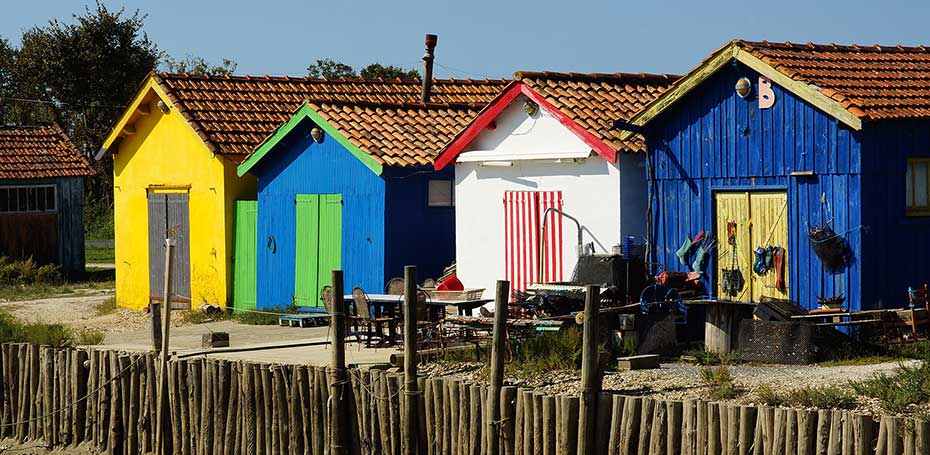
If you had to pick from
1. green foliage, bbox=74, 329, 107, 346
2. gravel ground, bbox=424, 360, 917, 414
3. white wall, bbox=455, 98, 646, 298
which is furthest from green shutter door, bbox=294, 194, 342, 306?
gravel ground, bbox=424, 360, 917, 414

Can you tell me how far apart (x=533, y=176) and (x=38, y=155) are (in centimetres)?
1771

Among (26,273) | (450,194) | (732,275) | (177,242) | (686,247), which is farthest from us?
(26,273)

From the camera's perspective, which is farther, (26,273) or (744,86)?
(26,273)

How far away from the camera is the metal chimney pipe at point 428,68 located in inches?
1091

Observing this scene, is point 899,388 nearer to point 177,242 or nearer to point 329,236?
point 329,236

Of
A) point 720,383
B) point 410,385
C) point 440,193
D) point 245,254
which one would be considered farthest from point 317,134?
point 720,383

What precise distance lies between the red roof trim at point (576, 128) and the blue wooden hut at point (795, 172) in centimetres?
37

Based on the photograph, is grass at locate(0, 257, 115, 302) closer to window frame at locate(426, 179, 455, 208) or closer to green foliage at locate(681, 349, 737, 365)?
window frame at locate(426, 179, 455, 208)

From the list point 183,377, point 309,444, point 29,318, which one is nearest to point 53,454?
point 183,377

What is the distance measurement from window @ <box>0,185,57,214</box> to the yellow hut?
6034 millimetres

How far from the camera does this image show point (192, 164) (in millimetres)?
26156

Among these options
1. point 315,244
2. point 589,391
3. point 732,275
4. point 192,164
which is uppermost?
point 192,164

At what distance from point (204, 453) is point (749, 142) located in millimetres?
7171

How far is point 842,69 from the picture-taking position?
17.9 meters
